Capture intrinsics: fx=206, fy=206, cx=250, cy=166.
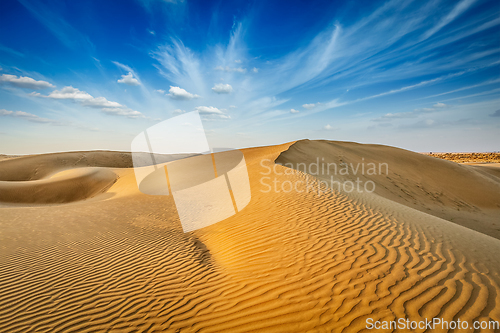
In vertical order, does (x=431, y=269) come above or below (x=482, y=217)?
above

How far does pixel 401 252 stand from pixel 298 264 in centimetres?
233

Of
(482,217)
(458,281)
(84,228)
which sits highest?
(84,228)

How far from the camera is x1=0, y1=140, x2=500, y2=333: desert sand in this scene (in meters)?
3.30

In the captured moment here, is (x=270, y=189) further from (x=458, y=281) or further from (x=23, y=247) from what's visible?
(x=23, y=247)

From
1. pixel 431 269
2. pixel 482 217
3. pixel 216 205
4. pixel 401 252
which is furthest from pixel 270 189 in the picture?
pixel 482 217

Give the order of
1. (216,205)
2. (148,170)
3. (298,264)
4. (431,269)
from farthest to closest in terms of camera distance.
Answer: (148,170)
(216,205)
(298,264)
(431,269)

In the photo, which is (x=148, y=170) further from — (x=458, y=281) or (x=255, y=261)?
(x=458, y=281)

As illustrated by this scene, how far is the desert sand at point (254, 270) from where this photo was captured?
3.30m

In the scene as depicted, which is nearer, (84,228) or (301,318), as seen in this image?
(301,318)

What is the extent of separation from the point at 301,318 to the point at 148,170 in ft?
89.5

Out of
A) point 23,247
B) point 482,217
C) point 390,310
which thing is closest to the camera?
point 390,310

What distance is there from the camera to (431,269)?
394cm

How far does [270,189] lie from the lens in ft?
33.4

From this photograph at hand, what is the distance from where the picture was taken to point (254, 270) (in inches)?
181
